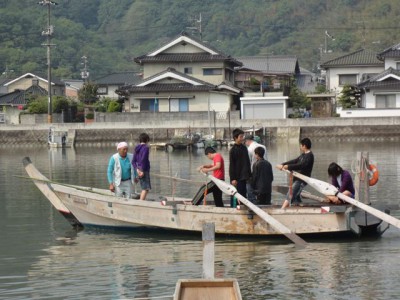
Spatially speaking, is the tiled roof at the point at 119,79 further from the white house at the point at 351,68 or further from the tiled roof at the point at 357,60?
the tiled roof at the point at 357,60

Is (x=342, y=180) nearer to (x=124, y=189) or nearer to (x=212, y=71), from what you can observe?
(x=124, y=189)

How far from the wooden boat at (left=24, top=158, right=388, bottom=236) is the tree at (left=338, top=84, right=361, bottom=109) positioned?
153 feet

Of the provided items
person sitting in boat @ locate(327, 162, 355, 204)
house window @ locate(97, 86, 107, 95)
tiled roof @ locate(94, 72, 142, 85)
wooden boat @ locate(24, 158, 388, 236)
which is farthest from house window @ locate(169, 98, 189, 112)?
person sitting in boat @ locate(327, 162, 355, 204)

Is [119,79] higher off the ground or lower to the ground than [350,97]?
higher

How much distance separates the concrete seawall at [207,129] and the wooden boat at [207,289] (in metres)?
46.8

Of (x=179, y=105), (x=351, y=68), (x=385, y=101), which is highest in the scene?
(x=351, y=68)

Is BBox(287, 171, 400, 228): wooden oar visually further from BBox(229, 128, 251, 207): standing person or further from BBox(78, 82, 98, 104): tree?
BBox(78, 82, 98, 104): tree

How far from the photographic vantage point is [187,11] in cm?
14912

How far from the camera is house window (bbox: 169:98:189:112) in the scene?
64.4m

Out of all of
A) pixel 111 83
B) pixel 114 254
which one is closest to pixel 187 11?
pixel 111 83

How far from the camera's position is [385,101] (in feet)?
202

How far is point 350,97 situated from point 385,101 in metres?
3.42

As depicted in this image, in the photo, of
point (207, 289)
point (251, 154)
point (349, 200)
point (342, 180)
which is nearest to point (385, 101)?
point (251, 154)

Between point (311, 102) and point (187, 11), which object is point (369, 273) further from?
point (187, 11)
